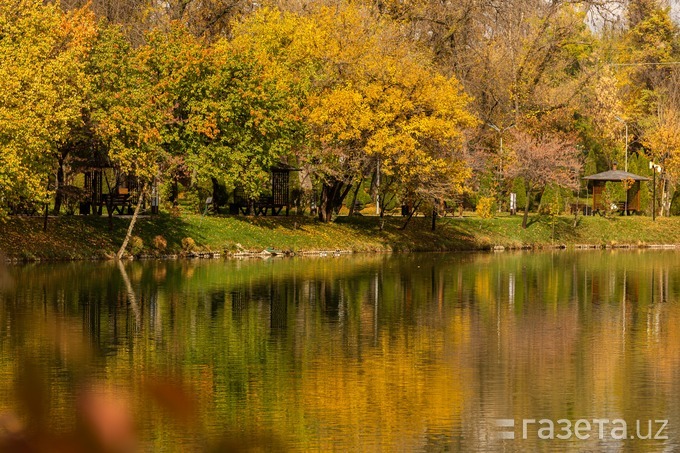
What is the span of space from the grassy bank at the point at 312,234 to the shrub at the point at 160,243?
15cm

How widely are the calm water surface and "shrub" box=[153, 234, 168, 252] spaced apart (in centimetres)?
632

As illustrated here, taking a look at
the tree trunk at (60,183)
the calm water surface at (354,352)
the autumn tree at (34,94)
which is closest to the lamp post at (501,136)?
the calm water surface at (354,352)

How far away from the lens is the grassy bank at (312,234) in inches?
2018

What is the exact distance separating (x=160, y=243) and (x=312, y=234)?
9576 millimetres

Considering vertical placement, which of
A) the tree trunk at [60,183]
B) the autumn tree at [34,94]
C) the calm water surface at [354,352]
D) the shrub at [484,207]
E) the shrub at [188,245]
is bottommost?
the calm water surface at [354,352]

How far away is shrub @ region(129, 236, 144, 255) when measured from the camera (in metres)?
53.7

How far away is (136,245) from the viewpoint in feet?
177

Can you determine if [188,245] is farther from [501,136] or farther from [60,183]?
[501,136]

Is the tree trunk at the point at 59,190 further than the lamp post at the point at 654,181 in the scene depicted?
No

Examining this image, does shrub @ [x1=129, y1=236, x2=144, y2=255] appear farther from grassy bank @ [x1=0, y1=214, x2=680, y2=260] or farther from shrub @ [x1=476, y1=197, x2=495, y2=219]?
shrub @ [x1=476, y1=197, x2=495, y2=219]

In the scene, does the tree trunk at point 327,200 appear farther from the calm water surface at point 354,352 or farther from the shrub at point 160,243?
the calm water surface at point 354,352

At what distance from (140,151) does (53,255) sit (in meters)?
5.88

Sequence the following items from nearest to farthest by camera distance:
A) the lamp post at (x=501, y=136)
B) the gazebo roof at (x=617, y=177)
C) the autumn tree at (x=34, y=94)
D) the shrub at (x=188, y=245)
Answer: the autumn tree at (x=34, y=94) < the shrub at (x=188, y=245) < the lamp post at (x=501, y=136) < the gazebo roof at (x=617, y=177)

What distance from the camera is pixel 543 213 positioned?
76.1 meters
